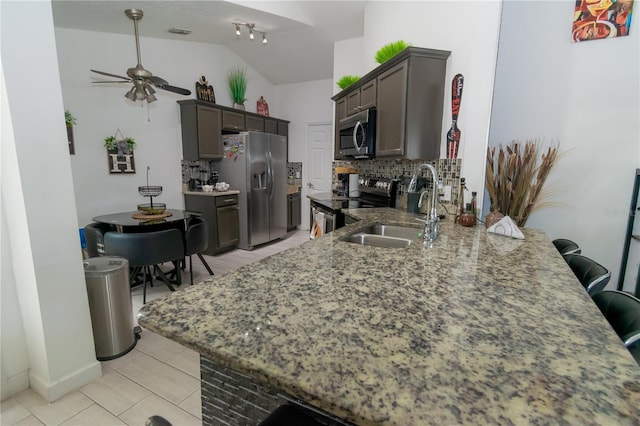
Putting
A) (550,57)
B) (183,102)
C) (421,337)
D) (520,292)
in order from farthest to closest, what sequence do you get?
(183,102) → (550,57) → (520,292) → (421,337)

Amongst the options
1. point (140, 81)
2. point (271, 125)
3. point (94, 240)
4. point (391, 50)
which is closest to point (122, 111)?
point (140, 81)

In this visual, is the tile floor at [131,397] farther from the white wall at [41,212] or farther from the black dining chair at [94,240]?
the black dining chair at [94,240]

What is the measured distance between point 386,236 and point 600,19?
8.47ft

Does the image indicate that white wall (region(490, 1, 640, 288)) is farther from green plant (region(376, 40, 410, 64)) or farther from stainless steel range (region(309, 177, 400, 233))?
stainless steel range (region(309, 177, 400, 233))

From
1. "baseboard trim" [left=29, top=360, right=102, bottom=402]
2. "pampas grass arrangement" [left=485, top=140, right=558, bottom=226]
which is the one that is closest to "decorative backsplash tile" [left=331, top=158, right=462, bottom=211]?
"pampas grass arrangement" [left=485, top=140, right=558, bottom=226]

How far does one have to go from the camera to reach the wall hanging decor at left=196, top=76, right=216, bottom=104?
4465mm

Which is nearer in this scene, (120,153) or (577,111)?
(577,111)

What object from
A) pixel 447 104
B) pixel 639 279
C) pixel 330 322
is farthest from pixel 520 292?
pixel 639 279

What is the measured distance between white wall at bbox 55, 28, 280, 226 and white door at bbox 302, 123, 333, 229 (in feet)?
6.36

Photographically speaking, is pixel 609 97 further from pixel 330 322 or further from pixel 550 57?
pixel 330 322

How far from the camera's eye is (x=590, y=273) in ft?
4.35

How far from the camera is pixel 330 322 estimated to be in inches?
27.9

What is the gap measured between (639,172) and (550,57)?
3.92 feet

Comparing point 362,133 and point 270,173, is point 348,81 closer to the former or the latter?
point 362,133
